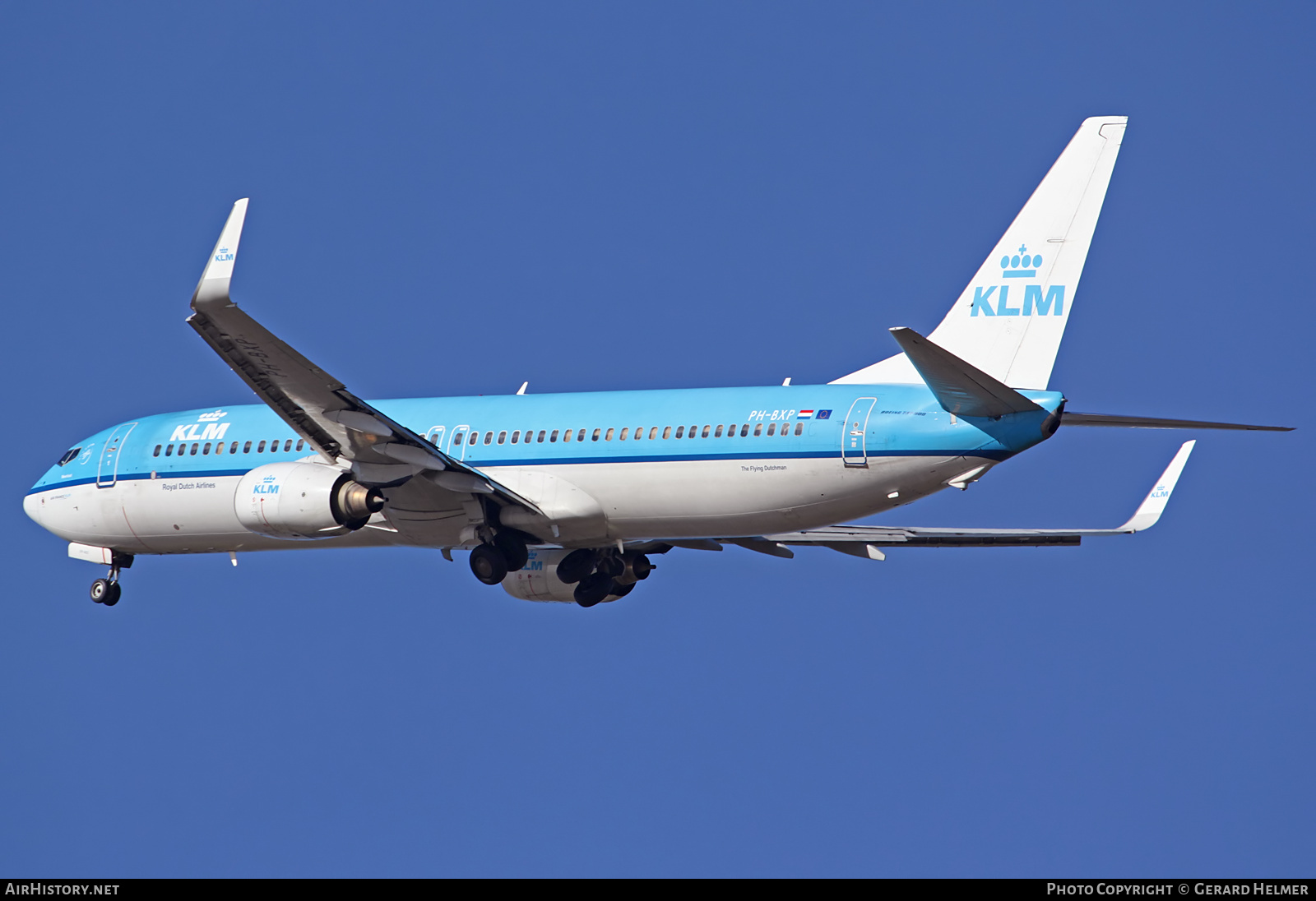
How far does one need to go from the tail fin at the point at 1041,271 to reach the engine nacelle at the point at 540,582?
10.6 metres

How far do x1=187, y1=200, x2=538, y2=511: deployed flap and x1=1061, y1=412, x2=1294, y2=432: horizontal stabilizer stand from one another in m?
9.95

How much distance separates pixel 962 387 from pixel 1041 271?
343 cm

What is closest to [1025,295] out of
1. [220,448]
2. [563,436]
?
[563,436]

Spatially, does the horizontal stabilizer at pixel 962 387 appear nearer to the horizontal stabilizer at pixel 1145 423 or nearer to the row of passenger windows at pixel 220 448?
the horizontal stabilizer at pixel 1145 423

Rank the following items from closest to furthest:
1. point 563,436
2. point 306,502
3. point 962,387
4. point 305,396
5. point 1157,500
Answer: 1. point 962,387
2. point 305,396
3. point 306,502
4. point 563,436
5. point 1157,500

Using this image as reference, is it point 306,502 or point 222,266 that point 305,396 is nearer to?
point 306,502

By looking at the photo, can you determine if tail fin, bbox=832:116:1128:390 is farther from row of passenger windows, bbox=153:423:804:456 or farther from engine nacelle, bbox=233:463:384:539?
engine nacelle, bbox=233:463:384:539

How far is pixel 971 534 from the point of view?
3641 centimetres

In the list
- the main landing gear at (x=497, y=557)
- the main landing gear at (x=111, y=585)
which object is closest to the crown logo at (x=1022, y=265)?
the main landing gear at (x=497, y=557)

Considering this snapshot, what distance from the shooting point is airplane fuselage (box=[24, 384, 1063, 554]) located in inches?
1200

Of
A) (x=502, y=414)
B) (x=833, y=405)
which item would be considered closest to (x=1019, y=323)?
(x=833, y=405)

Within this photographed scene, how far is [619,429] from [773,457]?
10.7 ft

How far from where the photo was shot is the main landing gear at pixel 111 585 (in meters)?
39.2

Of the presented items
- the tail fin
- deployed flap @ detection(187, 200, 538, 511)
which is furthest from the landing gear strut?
the tail fin
